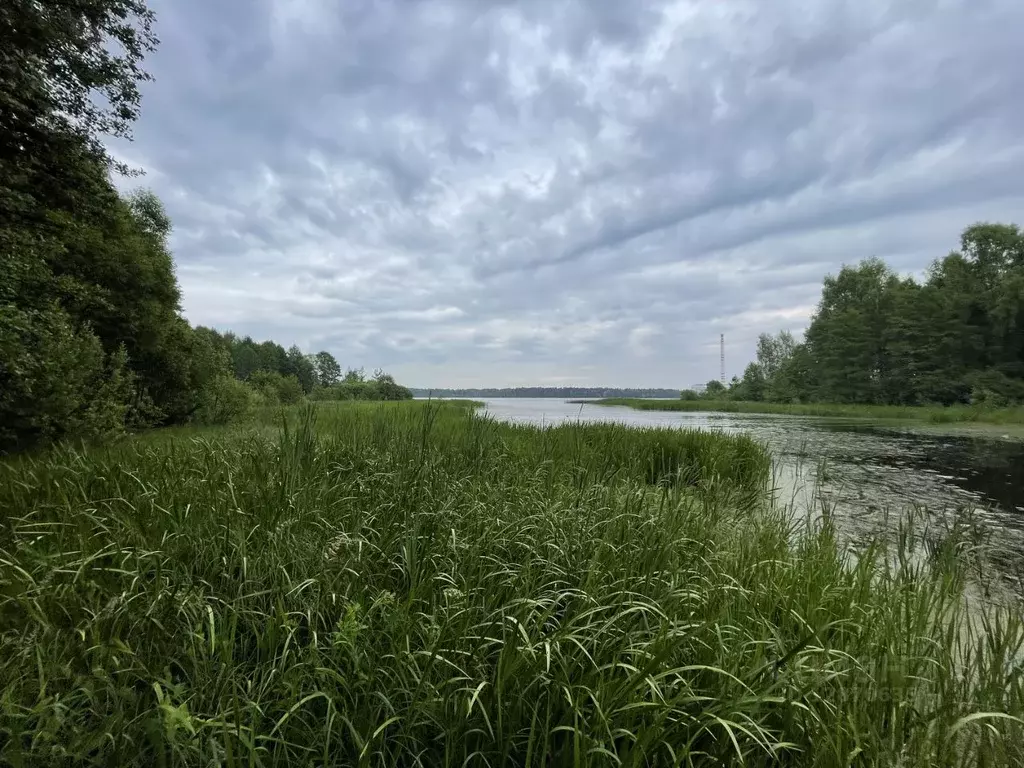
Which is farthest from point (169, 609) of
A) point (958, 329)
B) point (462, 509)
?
point (958, 329)

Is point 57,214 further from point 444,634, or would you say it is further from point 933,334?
point 933,334

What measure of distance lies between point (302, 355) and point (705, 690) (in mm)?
89447

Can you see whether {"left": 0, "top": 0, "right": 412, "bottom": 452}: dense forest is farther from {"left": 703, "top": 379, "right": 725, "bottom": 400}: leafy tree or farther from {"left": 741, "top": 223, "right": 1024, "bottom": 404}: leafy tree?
{"left": 703, "top": 379, "right": 725, "bottom": 400}: leafy tree

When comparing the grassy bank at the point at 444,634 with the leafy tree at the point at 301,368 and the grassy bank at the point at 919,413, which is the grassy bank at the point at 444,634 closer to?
the grassy bank at the point at 919,413

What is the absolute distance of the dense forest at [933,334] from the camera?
33.9 m

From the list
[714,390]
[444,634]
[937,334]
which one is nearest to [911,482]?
[444,634]

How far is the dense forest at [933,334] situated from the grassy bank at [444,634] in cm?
3981

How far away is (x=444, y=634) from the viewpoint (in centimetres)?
191

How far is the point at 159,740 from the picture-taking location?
1235 millimetres

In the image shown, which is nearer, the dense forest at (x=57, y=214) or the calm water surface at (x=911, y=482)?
the dense forest at (x=57, y=214)

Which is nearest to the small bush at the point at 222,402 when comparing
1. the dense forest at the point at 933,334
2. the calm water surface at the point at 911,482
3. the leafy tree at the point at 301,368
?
the calm water surface at the point at 911,482

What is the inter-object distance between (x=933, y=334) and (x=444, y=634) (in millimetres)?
49636

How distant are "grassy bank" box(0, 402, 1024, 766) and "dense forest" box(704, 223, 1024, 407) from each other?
39813 mm

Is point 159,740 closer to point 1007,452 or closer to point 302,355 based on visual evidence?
point 1007,452
